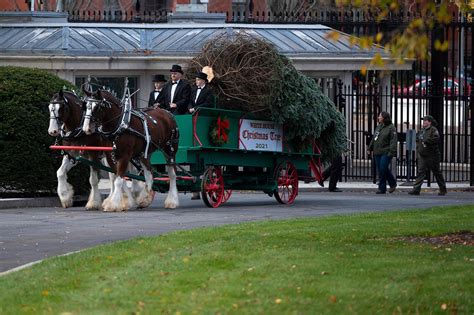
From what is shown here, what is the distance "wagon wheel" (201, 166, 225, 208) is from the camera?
70.6 feet

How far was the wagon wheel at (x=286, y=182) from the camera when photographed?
23.4 metres

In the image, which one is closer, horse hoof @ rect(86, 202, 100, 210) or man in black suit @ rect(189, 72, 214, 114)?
horse hoof @ rect(86, 202, 100, 210)

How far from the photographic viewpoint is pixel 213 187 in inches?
858

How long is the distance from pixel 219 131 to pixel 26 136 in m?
3.24

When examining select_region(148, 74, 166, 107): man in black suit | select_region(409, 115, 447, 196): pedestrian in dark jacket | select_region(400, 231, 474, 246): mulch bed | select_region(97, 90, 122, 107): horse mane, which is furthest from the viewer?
select_region(409, 115, 447, 196): pedestrian in dark jacket

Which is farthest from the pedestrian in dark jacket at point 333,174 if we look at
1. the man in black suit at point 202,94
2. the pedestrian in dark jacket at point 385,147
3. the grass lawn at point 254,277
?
the grass lawn at point 254,277

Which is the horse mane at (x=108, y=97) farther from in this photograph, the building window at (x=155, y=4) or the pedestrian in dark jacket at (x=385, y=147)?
the building window at (x=155, y=4)

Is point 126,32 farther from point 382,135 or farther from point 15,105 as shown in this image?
point 15,105

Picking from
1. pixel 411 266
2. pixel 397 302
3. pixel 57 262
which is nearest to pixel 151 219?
pixel 57 262

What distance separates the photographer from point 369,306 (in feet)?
33.5

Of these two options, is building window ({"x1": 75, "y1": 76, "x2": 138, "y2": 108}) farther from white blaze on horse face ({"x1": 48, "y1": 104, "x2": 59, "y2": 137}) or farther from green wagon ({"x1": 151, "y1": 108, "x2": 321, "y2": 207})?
white blaze on horse face ({"x1": 48, "y1": 104, "x2": 59, "y2": 137})

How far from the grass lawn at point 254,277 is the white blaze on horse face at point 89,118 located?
538cm

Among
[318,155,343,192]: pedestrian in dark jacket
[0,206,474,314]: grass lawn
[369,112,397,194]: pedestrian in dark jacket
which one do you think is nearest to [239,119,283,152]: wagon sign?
[369,112,397,194]: pedestrian in dark jacket

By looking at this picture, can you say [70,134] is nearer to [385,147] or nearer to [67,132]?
[67,132]
